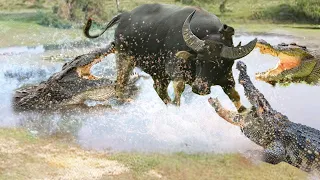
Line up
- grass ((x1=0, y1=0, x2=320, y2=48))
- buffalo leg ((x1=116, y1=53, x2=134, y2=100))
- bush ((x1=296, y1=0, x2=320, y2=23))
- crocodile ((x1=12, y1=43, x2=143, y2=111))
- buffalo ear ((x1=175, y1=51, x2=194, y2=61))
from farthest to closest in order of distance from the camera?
bush ((x1=296, y1=0, x2=320, y2=23)) < grass ((x1=0, y1=0, x2=320, y2=48)) < crocodile ((x1=12, y1=43, x2=143, y2=111)) < buffalo leg ((x1=116, y1=53, x2=134, y2=100)) < buffalo ear ((x1=175, y1=51, x2=194, y2=61))

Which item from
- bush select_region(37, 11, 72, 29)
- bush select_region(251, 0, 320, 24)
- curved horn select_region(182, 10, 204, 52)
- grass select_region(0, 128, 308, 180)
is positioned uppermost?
curved horn select_region(182, 10, 204, 52)

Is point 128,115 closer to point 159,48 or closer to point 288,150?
point 159,48

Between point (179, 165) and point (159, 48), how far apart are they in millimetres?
1907

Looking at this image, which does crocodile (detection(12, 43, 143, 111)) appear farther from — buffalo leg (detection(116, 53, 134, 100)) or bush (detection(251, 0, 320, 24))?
bush (detection(251, 0, 320, 24))

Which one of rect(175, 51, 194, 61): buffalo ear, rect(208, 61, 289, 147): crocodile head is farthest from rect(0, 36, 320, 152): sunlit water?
rect(175, 51, 194, 61): buffalo ear

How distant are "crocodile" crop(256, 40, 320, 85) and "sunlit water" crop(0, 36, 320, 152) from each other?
41.2 inches

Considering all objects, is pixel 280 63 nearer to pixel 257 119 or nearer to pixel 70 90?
pixel 257 119

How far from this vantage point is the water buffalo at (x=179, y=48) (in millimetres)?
6496

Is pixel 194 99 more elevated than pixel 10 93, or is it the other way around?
pixel 194 99

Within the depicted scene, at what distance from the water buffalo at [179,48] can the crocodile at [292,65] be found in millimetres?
851

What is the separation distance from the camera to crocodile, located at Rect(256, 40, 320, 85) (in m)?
7.39

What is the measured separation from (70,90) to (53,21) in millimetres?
14354

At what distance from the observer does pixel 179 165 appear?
6.46 meters

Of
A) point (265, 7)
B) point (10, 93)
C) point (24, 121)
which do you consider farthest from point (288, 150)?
point (265, 7)
